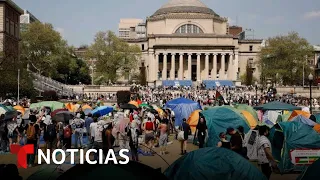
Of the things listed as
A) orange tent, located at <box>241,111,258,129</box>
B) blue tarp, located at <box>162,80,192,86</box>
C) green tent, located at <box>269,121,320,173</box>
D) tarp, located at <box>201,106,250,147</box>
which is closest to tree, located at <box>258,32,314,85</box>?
blue tarp, located at <box>162,80,192,86</box>

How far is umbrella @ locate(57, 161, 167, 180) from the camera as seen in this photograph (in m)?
8.04

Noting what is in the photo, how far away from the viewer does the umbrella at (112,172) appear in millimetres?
8039

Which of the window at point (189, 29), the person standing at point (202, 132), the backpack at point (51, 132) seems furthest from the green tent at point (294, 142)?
the window at point (189, 29)

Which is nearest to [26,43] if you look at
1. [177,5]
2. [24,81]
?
[24,81]

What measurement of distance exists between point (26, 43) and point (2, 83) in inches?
1245

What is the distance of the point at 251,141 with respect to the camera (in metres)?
16.1

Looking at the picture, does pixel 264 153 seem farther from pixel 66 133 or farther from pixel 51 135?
pixel 51 135

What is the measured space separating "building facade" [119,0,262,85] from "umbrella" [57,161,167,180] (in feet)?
265

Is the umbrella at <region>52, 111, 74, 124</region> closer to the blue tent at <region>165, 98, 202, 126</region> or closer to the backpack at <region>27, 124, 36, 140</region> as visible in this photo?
the backpack at <region>27, 124, 36, 140</region>

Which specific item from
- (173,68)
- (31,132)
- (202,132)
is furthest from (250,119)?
(173,68)

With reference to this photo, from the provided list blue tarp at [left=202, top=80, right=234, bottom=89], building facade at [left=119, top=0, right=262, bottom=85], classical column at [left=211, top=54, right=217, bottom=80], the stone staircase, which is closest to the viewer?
the stone staircase

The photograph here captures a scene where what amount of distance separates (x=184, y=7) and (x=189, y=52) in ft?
49.8

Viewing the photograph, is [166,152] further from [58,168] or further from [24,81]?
[24,81]

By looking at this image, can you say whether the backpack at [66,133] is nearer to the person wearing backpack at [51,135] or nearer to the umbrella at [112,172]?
the person wearing backpack at [51,135]
